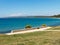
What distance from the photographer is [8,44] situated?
16.0 metres

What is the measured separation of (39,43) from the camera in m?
16.2

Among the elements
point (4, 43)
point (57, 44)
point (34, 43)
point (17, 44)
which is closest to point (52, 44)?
point (57, 44)

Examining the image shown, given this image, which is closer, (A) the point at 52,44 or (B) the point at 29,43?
(A) the point at 52,44

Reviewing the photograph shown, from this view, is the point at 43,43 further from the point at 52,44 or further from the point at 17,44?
the point at 17,44

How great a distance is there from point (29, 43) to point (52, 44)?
1978 mm

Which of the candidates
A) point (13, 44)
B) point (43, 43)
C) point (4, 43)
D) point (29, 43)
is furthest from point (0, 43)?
point (43, 43)

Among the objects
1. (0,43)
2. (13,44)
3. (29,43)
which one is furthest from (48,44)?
(0,43)

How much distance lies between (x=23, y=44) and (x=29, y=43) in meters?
0.65

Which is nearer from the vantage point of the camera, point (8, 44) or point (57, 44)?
point (57, 44)

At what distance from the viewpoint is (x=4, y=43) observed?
651 inches

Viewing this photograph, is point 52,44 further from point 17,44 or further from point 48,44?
point 17,44

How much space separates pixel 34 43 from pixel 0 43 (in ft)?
9.11

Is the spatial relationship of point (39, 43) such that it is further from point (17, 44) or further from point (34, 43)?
point (17, 44)

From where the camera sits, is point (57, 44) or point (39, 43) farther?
point (39, 43)
